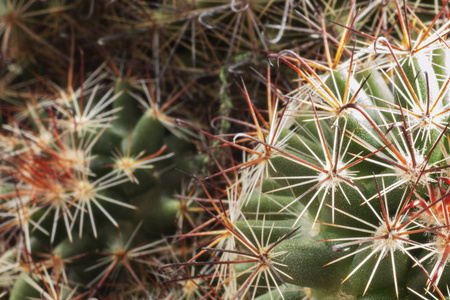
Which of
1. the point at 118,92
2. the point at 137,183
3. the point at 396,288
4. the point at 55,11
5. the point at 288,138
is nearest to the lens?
the point at 396,288

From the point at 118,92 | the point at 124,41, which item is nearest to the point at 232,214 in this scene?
the point at 118,92

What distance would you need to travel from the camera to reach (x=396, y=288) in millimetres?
673

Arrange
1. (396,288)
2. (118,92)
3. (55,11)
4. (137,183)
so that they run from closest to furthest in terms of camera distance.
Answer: (396,288) → (137,183) → (118,92) → (55,11)

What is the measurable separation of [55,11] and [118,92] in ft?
1.12

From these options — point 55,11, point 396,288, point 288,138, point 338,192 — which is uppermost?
point 55,11

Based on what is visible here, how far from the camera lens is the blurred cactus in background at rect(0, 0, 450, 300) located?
73cm

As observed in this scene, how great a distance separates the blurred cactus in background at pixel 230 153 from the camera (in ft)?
2.40

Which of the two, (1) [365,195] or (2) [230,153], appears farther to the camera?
(2) [230,153]

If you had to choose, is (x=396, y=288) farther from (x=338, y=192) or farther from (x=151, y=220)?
(x=151, y=220)

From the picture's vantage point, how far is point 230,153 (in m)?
1.07

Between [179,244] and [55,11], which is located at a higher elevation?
[55,11]

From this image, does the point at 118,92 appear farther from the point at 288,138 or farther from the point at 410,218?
the point at 410,218

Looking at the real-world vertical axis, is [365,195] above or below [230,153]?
below

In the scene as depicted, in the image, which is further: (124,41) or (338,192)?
(124,41)
